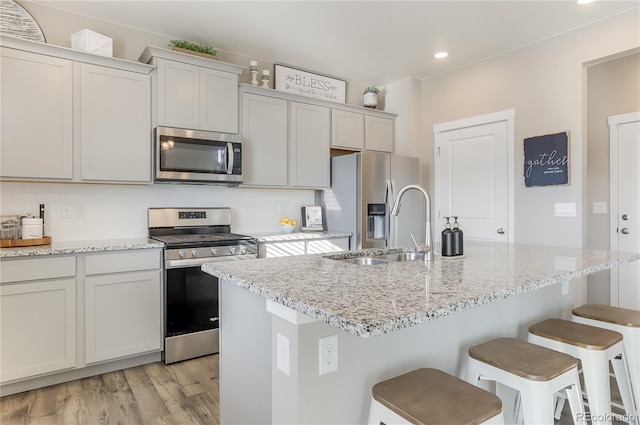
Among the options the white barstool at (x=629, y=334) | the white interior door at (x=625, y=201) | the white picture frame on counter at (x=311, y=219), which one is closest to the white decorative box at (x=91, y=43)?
the white picture frame on counter at (x=311, y=219)

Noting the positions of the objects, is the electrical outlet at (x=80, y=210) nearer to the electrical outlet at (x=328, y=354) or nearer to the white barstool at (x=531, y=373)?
the electrical outlet at (x=328, y=354)

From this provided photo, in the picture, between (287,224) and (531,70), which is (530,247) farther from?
(287,224)

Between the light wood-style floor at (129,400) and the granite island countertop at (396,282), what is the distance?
1019mm

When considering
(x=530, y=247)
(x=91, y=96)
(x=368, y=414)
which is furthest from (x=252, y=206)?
(x=368, y=414)

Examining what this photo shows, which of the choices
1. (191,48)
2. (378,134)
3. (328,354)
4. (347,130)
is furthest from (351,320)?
(378,134)

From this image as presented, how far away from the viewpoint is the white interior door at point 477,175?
11.8 feet

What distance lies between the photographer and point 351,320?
0.82 m

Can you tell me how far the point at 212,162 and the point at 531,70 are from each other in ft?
9.78

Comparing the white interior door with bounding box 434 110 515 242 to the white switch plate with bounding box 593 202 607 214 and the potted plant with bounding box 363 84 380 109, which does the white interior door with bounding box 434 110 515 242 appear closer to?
the potted plant with bounding box 363 84 380 109

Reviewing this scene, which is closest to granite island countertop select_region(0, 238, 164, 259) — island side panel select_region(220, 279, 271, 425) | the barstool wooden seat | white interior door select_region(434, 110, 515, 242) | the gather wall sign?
island side panel select_region(220, 279, 271, 425)

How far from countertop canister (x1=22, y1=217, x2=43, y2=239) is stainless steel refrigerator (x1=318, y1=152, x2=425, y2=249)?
2.54 metres

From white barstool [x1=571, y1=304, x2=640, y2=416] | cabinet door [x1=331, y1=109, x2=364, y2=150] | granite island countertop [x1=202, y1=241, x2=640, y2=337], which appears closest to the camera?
granite island countertop [x1=202, y1=241, x2=640, y2=337]

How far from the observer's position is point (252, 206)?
3777 mm

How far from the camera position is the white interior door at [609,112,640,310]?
3.47 meters
